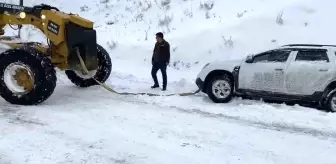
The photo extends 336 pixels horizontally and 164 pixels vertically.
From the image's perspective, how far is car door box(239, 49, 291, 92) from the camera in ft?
32.9

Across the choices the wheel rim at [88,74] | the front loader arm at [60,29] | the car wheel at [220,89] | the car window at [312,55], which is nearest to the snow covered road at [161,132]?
the car wheel at [220,89]

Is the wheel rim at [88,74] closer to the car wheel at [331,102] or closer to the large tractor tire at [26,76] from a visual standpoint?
the large tractor tire at [26,76]

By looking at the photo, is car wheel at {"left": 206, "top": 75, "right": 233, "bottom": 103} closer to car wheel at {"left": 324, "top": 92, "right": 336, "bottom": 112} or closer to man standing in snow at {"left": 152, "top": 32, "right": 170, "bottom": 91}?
man standing in snow at {"left": 152, "top": 32, "right": 170, "bottom": 91}

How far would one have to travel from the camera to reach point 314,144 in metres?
7.39

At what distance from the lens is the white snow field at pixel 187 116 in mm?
6762

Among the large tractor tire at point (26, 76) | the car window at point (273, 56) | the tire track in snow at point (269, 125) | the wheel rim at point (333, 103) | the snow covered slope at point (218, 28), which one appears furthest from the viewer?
the snow covered slope at point (218, 28)

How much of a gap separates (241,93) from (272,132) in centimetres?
256

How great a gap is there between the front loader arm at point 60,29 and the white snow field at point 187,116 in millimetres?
898

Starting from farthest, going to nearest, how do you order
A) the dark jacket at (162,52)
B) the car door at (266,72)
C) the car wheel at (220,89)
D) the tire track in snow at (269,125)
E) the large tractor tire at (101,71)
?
the dark jacket at (162,52) < the large tractor tire at (101,71) < the car wheel at (220,89) < the car door at (266,72) < the tire track in snow at (269,125)

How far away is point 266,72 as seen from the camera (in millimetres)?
10148

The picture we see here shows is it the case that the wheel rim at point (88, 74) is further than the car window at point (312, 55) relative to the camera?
Yes

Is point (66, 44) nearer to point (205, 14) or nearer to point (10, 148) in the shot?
point (10, 148)

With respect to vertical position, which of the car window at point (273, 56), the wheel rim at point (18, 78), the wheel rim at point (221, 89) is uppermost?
the car window at point (273, 56)

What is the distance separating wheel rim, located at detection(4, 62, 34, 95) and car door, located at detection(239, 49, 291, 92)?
15.2 ft
